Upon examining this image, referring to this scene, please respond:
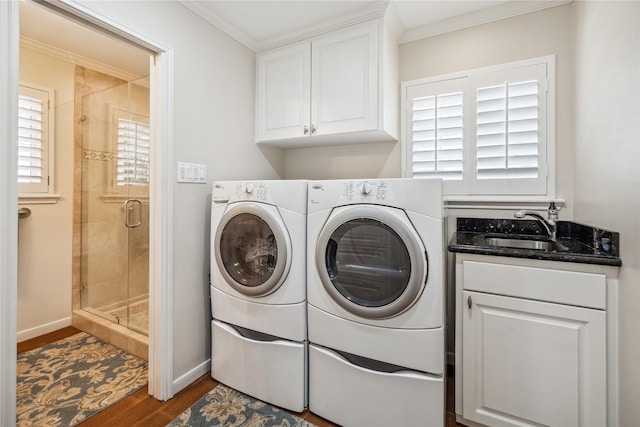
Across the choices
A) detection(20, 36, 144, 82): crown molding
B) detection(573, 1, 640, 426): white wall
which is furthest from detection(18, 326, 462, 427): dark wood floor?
detection(20, 36, 144, 82): crown molding

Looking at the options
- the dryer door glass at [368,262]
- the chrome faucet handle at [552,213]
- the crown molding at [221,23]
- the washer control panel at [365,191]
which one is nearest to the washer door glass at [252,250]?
the dryer door glass at [368,262]

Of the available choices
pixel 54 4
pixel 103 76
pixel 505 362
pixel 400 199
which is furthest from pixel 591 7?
pixel 103 76

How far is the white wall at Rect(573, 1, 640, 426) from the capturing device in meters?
1.03

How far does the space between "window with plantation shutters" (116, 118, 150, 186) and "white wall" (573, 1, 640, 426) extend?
3.07m

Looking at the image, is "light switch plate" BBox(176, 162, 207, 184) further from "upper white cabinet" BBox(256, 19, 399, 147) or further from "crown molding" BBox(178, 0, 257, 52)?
"crown molding" BBox(178, 0, 257, 52)

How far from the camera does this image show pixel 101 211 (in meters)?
2.64

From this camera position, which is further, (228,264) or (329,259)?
(228,264)

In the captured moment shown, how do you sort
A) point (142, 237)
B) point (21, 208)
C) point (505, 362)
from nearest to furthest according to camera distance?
point (505, 362) → point (21, 208) → point (142, 237)

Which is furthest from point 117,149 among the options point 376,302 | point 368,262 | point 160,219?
point 376,302

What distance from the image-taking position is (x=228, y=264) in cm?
174

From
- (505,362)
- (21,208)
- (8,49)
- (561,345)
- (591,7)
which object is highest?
(591,7)

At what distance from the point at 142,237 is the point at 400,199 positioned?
2.28m

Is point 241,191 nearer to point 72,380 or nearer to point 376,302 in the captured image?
point 376,302

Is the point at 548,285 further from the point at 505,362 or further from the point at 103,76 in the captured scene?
the point at 103,76
